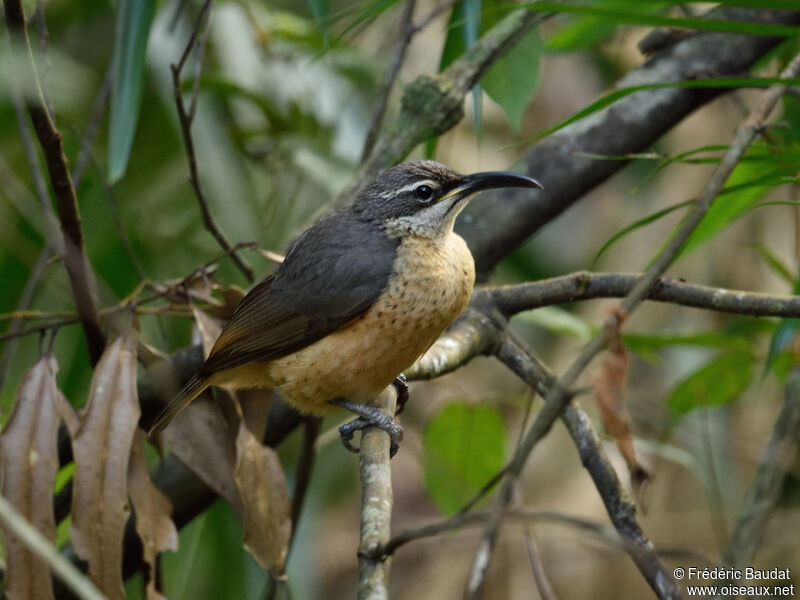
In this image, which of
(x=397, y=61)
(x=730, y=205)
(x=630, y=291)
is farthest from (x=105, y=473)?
(x=730, y=205)

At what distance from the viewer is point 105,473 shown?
3104 millimetres

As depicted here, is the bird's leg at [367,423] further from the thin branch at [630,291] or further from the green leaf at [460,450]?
the green leaf at [460,450]

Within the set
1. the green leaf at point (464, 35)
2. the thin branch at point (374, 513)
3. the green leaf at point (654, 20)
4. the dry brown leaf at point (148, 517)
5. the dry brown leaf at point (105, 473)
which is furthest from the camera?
the green leaf at point (464, 35)

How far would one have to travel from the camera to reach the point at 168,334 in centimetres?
530

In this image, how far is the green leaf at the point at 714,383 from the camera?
434 cm

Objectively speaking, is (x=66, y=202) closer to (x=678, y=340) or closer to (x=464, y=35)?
(x=464, y=35)

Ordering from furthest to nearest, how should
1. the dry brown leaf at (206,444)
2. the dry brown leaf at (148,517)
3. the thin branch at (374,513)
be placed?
1. the dry brown leaf at (206,444)
2. the dry brown leaf at (148,517)
3. the thin branch at (374,513)

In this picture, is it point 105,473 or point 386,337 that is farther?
point 386,337

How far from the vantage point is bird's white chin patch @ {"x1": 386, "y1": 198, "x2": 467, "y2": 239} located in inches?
148

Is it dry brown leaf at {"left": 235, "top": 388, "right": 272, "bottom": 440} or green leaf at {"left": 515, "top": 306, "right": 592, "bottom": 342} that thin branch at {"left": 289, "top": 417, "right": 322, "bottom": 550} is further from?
green leaf at {"left": 515, "top": 306, "right": 592, "bottom": 342}

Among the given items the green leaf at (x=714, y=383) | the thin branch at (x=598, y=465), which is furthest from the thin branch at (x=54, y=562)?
the green leaf at (x=714, y=383)

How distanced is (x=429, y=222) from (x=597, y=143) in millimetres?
1225

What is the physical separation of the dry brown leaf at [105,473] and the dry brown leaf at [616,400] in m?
1.62

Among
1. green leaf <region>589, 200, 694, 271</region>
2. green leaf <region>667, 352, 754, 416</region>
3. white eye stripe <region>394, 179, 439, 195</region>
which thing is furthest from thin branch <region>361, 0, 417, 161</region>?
green leaf <region>667, 352, 754, 416</region>
